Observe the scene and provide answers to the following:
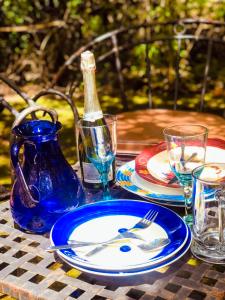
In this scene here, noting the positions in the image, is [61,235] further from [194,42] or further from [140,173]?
[194,42]

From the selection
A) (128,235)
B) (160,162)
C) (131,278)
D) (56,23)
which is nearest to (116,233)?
(128,235)

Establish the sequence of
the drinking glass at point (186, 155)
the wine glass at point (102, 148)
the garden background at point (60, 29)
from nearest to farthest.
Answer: the drinking glass at point (186, 155) → the wine glass at point (102, 148) → the garden background at point (60, 29)

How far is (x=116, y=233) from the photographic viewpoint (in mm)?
998

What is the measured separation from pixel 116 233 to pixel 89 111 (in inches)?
14.5

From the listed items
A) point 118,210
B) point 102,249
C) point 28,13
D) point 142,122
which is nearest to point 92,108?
point 118,210

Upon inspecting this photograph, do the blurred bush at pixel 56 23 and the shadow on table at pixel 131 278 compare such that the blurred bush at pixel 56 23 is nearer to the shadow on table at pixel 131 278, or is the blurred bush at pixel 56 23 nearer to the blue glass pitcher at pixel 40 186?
the blue glass pitcher at pixel 40 186

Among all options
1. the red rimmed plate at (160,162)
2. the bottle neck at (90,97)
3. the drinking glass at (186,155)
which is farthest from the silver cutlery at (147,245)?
the bottle neck at (90,97)

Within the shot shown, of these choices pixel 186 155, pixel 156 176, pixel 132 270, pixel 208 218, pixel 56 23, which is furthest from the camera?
pixel 56 23

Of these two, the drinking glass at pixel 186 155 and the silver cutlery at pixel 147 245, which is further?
the drinking glass at pixel 186 155

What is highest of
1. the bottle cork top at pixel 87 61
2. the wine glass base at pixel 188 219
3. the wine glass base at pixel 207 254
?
the bottle cork top at pixel 87 61

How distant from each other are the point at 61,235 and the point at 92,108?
1.27 feet

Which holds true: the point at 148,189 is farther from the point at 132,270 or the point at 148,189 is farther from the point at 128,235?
the point at 132,270

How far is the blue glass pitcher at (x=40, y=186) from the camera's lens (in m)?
1.03

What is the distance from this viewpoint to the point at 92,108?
1.25m
